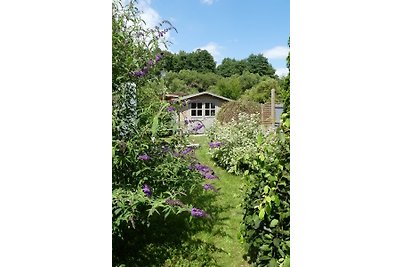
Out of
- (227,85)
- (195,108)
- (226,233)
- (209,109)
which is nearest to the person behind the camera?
(226,233)

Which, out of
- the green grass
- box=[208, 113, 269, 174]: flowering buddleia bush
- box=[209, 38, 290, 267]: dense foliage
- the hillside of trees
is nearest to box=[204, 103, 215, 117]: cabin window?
box=[208, 113, 269, 174]: flowering buddleia bush

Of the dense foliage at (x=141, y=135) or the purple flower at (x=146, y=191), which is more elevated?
the dense foliage at (x=141, y=135)

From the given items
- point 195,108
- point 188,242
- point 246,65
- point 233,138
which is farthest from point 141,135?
point 195,108

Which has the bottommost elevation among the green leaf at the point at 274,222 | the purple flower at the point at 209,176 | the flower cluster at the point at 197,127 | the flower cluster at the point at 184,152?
the green leaf at the point at 274,222

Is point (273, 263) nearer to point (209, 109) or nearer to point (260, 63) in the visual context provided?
point (260, 63)

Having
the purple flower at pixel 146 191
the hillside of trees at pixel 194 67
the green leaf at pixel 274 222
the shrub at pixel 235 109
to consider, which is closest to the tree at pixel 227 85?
the hillside of trees at pixel 194 67

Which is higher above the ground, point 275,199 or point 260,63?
point 260,63

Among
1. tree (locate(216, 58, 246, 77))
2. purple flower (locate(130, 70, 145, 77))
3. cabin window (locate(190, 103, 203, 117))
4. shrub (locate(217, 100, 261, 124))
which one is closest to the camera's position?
purple flower (locate(130, 70, 145, 77))

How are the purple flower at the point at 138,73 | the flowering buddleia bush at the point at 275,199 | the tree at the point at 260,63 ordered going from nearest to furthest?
the flowering buddleia bush at the point at 275,199, the purple flower at the point at 138,73, the tree at the point at 260,63

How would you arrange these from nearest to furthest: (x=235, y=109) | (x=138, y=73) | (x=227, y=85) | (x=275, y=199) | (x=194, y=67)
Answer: (x=275, y=199) < (x=138, y=73) < (x=194, y=67) < (x=227, y=85) < (x=235, y=109)

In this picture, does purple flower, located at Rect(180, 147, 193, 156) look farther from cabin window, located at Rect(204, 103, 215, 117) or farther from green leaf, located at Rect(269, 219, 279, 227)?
cabin window, located at Rect(204, 103, 215, 117)

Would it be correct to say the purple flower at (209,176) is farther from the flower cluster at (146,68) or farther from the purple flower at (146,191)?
the flower cluster at (146,68)
